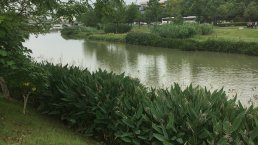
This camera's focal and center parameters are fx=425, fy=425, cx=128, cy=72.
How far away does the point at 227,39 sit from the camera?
4659 centimetres

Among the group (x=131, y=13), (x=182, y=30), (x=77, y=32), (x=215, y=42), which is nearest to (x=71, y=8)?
(x=215, y=42)

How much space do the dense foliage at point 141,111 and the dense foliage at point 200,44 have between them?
3356cm

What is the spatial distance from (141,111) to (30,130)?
2348mm

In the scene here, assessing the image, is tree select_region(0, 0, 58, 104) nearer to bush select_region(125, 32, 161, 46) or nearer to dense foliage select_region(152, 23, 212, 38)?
bush select_region(125, 32, 161, 46)

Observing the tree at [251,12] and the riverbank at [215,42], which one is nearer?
the riverbank at [215,42]

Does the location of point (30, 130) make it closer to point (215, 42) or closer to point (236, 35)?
point (215, 42)

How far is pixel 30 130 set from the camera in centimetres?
848

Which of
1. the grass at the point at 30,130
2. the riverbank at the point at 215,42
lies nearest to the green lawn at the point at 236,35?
the riverbank at the point at 215,42

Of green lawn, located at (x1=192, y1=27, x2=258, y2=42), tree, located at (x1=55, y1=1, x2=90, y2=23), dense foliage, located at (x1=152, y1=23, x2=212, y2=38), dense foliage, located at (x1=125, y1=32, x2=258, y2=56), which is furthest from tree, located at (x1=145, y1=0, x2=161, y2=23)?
tree, located at (x1=55, y1=1, x2=90, y2=23)

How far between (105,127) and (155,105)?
4.91 feet

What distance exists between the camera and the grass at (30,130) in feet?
24.8

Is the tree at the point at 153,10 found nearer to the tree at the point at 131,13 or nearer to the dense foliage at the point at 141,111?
the tree at the point at 131,13

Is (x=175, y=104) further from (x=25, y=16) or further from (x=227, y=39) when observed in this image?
(x=227, y=39)

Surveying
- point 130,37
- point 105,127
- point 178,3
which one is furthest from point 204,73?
point 178,3
